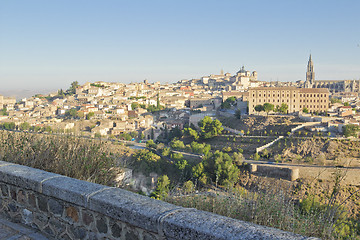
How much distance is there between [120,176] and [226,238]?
105 inches

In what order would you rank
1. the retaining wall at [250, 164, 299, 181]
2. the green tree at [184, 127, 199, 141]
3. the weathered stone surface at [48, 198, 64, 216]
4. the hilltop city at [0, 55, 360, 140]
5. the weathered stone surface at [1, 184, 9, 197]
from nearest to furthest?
the weathered stone surface at [48, 198, 64, 216] → the weathered stone surface at [1, 184, 9, 197] → the retaining wall at [250, 164, 299, 181] → the green tree at [184, 127, 199, 141] → the hilltop city at [0, 55, 360, 140]

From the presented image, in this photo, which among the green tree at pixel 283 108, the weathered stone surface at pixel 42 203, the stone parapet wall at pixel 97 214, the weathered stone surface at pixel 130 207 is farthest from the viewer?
the green tree at pixel 283 108

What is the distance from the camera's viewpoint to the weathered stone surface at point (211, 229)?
1758 millimetres

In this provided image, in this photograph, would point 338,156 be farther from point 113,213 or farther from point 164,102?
point 164,102

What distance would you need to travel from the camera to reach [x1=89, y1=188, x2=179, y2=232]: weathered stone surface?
6.93 feet

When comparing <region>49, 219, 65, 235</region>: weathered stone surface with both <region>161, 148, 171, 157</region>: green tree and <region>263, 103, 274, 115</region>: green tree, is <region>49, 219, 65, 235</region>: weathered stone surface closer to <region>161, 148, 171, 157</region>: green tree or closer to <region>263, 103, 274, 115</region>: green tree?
<region>161, 148, 171, 157</region>: green tree

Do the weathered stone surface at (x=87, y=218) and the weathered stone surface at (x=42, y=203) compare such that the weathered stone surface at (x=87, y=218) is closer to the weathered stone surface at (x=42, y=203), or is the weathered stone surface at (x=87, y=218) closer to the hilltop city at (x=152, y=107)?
the weathered stone surface at (x=42, y=203)

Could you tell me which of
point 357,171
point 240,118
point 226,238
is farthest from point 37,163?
point 240,118

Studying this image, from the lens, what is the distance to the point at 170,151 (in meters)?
32.7

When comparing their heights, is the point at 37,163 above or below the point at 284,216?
above

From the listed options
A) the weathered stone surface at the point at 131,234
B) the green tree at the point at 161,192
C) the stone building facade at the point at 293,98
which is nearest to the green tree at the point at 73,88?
the stone building facade at the point at 293,98

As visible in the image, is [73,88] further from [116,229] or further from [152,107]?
[116,229]

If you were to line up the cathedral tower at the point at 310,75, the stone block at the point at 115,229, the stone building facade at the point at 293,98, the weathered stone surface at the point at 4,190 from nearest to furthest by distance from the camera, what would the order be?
the stone block at the point at 115,229 → the weathered stone surface at the point at 4,190 → the stone building facade at the point at 293,98 → the cathedral tower at the point at 310,75

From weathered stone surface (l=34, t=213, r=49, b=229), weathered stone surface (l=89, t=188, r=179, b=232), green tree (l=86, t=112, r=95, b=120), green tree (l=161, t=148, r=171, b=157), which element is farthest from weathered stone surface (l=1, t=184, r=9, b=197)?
green tree (l=86, t=112, r=95, b=120)
